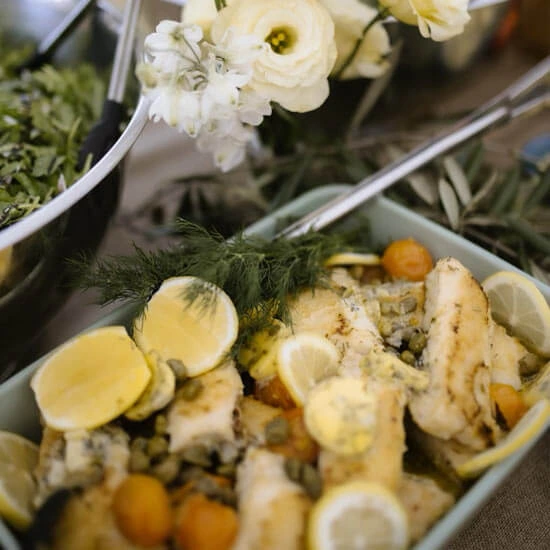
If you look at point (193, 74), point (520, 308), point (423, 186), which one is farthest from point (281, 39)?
point (520, 308)

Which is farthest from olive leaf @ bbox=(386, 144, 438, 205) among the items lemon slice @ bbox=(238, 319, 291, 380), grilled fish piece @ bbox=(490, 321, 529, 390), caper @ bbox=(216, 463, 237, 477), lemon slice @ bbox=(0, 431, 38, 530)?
lemon slice @ bbox=(0, 431, 38, 530)

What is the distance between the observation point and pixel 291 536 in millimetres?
610

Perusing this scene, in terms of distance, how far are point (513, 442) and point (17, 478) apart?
22.1 inches

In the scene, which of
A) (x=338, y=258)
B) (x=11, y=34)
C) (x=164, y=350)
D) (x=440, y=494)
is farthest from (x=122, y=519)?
(x=11, y=34)

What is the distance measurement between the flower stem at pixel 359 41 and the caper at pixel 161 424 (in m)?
0.70

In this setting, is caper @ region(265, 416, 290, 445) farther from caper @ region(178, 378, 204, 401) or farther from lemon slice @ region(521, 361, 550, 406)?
lemon slice @ region(521, 361, 550, 406)

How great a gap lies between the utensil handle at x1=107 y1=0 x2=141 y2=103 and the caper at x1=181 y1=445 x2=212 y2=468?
0.61 meters

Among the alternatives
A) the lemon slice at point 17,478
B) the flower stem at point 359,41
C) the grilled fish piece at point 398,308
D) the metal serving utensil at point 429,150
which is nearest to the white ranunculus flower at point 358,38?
the flower stem at point 359,41

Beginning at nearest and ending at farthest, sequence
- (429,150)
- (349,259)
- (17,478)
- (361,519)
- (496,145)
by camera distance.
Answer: (361,519) → (17,478) → (349,259) → (429,150) → (496,145)

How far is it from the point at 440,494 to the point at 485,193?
62 cm

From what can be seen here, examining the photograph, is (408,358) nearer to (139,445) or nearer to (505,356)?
(505,356)

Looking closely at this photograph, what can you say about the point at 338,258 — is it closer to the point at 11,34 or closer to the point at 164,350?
the point at 164,350

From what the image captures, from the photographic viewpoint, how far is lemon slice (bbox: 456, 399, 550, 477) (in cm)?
66

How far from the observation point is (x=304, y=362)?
0.76 meters
